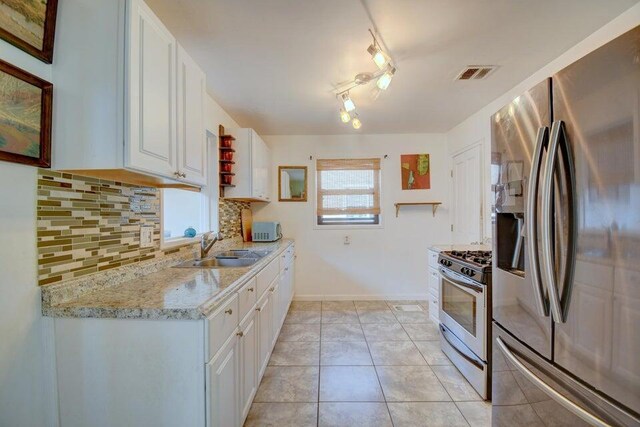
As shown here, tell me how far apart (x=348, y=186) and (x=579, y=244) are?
10.2 feet

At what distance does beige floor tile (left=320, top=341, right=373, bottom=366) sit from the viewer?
2.28m

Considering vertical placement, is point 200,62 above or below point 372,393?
above

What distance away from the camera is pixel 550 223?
94 centimetres

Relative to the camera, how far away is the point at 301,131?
3723mm

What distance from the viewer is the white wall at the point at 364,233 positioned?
3895 millimetres

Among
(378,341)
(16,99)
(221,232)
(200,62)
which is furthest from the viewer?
(221,232)

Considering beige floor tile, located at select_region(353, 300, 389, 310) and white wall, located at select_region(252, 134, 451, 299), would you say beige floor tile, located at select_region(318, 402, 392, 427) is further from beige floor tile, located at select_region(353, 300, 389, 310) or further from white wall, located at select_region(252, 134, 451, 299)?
white wall, located at select_region(252, 134, 451, 299)

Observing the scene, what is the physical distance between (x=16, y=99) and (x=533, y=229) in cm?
196

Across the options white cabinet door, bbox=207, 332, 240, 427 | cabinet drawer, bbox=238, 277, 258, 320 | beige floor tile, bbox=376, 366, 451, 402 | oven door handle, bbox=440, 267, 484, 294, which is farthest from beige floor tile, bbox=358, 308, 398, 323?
white cabinet door, bbox=207, 332, 240, 427

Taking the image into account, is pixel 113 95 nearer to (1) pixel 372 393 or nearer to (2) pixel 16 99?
(2) pixel 16 99

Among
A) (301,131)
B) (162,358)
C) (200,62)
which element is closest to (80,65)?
(200,62)

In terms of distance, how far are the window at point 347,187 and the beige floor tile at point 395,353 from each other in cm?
178

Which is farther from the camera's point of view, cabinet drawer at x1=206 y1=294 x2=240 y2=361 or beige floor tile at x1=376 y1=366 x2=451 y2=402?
beige floor tile at x1=376 y1=366 x2=451 y2=402

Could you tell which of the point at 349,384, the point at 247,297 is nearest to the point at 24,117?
the point at 247,297
